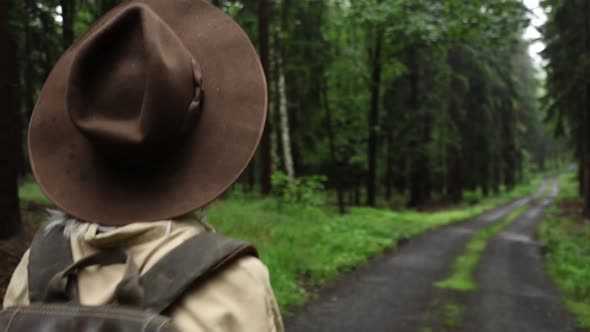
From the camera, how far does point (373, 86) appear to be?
25.6 m

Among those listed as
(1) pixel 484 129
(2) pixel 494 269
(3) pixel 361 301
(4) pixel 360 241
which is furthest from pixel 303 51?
(1) pixel 484 129

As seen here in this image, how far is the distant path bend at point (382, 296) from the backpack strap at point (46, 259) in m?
5.76

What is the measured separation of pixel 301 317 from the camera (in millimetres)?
7535

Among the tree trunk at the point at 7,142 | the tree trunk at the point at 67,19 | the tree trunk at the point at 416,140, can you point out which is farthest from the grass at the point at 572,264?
the tree trunk at the point at 416,140

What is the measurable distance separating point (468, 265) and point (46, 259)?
12067 millimetres

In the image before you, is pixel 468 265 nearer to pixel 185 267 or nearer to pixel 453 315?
pixel 453 315

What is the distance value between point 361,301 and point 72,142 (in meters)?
7.51

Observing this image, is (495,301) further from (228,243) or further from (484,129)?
(484,129)

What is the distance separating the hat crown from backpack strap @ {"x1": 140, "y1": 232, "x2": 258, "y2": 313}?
0.28 m

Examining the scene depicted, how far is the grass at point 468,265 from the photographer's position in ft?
33.0

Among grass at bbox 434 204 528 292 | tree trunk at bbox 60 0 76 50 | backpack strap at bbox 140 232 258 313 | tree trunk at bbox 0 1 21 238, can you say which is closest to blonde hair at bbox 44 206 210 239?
backpack strap at bbox 140 232 258 313

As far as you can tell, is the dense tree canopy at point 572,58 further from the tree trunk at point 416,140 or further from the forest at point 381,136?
the tree trunk at point 416,140

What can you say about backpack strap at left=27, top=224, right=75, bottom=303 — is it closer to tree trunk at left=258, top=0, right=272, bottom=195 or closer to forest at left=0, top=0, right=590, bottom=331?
forest at left=0, top=0, right=590, bottom=331

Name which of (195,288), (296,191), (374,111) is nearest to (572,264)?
(296,191)
